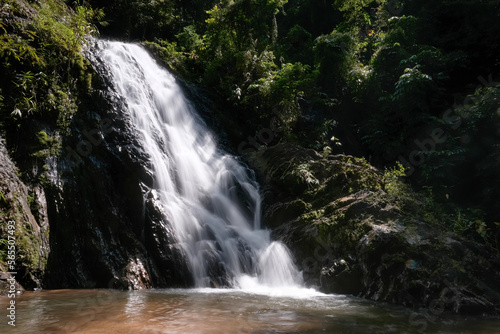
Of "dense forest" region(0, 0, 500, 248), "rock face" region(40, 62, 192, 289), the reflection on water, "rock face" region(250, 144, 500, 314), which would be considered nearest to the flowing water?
the reflection on water

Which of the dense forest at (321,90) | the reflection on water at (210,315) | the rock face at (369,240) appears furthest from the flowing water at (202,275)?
the dense forest at (321,90)

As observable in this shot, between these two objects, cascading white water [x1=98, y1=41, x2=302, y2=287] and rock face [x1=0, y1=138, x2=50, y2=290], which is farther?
cascading white water [x1=98, y1=41, x2=302, y2=287]

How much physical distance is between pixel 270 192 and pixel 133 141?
350 cm

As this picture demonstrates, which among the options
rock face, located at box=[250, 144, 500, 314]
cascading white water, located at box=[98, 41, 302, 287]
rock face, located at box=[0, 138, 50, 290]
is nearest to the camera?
rock face, located at box=[0, 138, 50, 290]

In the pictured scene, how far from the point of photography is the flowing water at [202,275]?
355cm

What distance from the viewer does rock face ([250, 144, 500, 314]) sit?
16.7 ft

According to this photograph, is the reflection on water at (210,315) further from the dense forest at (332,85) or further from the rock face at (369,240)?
the dense forest at (332,85)

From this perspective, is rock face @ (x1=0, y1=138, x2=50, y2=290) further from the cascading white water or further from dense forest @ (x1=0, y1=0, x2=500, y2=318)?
the cascading white water

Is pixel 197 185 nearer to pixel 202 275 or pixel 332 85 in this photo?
pixel 202 275

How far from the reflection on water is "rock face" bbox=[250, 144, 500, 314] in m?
0.61

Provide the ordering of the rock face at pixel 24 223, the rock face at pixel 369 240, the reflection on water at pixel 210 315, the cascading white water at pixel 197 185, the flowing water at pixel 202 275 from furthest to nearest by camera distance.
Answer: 1. the cascading white water at pixel 197 185
2. the rock face at pixel 369 240
3. the rock face at pixel 24 223
4. the flowing water at pixel 202 275
5. the reflection on water at pixel 210 315

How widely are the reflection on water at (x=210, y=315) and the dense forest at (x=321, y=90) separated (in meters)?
1.41

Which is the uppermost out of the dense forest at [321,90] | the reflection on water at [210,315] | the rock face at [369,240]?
the dense forest at [321,90]

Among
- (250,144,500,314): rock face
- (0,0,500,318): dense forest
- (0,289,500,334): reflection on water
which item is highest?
(0,0,500,318): dense forest
